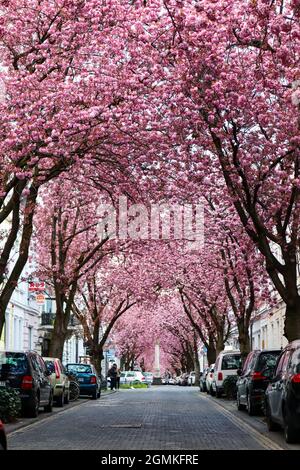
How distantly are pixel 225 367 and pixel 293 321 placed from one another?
1477 cm

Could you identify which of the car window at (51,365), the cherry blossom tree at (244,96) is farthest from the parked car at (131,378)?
the cherry blossom tree at (244,96)

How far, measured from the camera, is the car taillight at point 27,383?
22106 millimetres

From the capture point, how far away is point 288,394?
48.2ft

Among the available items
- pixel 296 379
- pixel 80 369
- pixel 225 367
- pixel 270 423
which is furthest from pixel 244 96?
pixel 80 369

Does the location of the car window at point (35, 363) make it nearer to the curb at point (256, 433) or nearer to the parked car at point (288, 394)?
the curb at point (256, 433)

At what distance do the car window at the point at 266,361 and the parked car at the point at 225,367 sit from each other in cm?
1335

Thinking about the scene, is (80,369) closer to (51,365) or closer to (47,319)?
(51,365)

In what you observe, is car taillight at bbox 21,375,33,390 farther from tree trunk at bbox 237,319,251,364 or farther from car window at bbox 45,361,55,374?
tree trunk at bbox 237,319,251,364

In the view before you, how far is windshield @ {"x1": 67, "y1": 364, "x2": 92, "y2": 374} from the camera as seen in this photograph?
122 feet

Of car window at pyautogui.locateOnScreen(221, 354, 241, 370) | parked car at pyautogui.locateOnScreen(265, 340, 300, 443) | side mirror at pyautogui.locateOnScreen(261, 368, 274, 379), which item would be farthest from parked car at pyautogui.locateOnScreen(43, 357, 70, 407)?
parked car at pyautogui.locateOnScreen(265, 340, 300, 443)

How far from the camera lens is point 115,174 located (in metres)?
23.1
